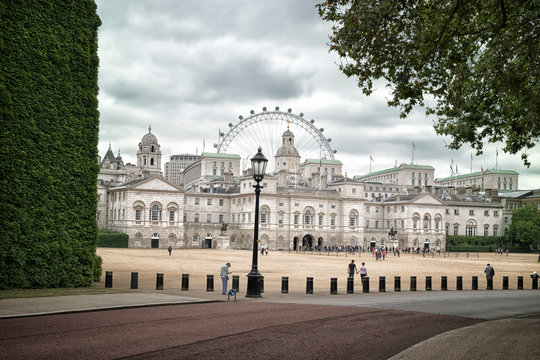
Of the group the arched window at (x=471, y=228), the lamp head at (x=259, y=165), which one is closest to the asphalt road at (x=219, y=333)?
the lamp head at (x=259, y=165)

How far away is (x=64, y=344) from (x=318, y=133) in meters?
117

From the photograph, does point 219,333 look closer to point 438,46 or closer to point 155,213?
point 438,46

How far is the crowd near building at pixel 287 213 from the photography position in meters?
88.2

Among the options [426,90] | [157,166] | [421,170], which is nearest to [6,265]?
[426,90]

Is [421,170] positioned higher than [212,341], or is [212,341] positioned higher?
[421,170]

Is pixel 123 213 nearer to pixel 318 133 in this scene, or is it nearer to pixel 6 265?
pixel 318 133

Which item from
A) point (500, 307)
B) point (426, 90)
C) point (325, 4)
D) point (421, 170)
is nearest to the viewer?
point (325, 4)

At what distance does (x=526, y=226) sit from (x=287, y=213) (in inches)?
1825

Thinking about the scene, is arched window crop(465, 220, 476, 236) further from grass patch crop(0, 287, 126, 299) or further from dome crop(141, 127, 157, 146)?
grass patch crop(0, 287, 126, 299)

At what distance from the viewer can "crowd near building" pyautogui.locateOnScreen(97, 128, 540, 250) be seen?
290 feet

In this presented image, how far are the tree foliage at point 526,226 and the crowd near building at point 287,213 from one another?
777 cm

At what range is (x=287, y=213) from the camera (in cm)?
9881

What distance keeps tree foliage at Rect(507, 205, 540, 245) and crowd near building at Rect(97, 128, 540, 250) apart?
7766 mm

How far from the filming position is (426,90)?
16500mm
